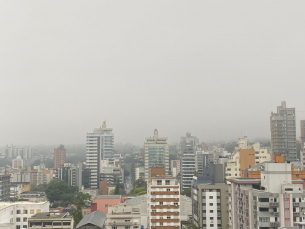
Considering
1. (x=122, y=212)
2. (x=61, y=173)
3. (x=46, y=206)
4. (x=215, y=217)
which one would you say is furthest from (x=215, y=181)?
(x=61, y=173)

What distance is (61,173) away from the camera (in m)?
56.0

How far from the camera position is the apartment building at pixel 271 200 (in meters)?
16.1

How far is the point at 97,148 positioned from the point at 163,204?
44276 mm

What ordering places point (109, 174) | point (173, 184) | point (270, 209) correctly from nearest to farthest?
1. point (270, 209)
2. point (173, 184)
3. point (109, 174)

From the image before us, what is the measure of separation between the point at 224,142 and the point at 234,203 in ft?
179

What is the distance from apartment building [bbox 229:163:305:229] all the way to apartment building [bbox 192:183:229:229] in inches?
155

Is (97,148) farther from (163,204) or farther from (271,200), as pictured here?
(271,200)

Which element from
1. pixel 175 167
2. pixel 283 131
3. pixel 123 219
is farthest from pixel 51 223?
pixel 175 167

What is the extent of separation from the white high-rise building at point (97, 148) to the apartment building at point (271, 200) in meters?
41.5

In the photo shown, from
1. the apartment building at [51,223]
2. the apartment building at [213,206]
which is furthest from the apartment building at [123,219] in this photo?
the apartment building at [213,206]

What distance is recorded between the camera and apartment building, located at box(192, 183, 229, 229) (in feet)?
73.2

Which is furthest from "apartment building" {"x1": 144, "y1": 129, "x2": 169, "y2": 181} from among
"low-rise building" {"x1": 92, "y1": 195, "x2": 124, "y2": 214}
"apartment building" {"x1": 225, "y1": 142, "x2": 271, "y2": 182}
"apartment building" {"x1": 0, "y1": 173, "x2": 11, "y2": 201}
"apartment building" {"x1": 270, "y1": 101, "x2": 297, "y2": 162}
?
"low-rise building" {"x1": 92, "y1": 195, "x2": 124, "y2": 214}

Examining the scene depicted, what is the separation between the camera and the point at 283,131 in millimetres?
55312

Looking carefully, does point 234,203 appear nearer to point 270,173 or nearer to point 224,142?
point 270,173
